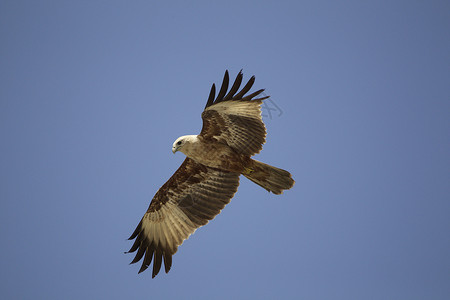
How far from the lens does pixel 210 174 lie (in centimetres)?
800

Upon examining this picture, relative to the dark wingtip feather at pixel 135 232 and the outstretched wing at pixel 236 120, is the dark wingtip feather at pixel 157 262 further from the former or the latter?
→ the outstretched wing at pixel 236 120

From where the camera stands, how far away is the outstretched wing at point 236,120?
6.70 meters

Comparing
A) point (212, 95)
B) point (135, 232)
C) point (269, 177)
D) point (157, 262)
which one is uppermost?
point (212, 95)

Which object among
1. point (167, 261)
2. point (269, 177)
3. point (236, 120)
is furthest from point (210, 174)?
point (167, 261)

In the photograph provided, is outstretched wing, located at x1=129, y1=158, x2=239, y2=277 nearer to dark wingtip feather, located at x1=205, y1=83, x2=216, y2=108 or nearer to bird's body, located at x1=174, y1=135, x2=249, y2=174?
bird's body, located at x1=174, y1=135, x2=249, y2=174

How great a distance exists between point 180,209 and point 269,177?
1949 millimetres

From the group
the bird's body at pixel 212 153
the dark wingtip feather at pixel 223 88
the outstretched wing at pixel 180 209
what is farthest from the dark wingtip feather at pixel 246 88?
the outstretched wing at pixel 180 209

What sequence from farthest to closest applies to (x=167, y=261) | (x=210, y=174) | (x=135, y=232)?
(x=210, y=174), (x=135, y=232), (x=167, y=261)

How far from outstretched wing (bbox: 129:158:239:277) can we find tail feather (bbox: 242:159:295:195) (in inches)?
21.7

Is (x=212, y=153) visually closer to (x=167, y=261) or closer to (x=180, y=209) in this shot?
(x=180, y=209)

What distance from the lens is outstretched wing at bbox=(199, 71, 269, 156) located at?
6703mm

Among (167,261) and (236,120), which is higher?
(236,120)

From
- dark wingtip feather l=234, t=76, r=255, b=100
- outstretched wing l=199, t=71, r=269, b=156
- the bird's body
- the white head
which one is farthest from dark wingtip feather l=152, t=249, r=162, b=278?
dark wingtip feather l=234, t=76, r=255, b=100

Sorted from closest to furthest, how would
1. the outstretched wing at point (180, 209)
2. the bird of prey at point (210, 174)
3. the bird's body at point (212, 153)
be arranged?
the bird of prey at point (210, 174)
the bird's body at point (212, 153)
the outstretched wing at point (180, 209)
